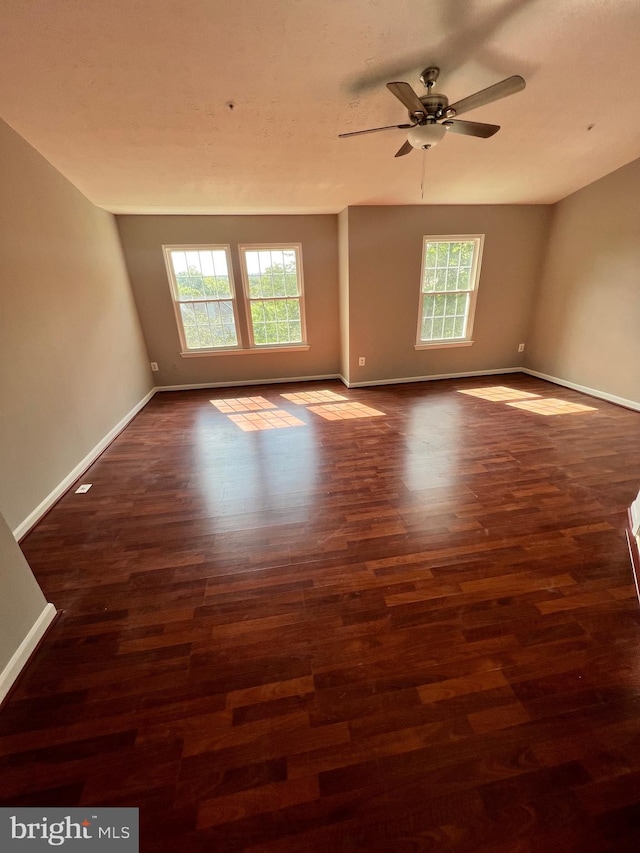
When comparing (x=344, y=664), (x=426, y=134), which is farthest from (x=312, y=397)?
(x=344, y=664)

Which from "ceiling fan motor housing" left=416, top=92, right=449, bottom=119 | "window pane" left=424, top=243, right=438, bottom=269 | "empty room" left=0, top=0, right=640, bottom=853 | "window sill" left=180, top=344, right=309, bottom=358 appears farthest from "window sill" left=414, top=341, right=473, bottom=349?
"ceiling fan motor housing" left=416, top=92, right=449, bottom=119

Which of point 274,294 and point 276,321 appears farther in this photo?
point 276,321

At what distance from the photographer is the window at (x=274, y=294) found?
4.64m

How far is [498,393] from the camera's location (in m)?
4.49

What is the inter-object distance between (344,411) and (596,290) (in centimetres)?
366

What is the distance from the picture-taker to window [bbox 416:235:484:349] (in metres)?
4.67

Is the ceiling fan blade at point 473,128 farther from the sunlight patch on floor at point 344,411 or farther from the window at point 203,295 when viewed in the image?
the window at point 203,295

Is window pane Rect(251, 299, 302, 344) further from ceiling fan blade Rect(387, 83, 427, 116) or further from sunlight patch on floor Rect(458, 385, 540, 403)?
ceiling fan blade Rect(387, 83, 427, 116)

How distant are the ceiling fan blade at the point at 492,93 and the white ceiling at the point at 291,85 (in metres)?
0.47

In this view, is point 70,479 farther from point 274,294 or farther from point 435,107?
point 435,107

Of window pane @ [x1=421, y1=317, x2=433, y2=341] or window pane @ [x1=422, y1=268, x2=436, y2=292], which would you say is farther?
window pane @ [x1=421, y1=317, x2=433, y2=341]

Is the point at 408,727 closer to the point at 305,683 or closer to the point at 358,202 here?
the point at 305,683

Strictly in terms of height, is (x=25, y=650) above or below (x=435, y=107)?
below

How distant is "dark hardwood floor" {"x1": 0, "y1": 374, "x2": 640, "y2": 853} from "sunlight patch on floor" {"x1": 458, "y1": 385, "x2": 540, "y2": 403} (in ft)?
5.82
